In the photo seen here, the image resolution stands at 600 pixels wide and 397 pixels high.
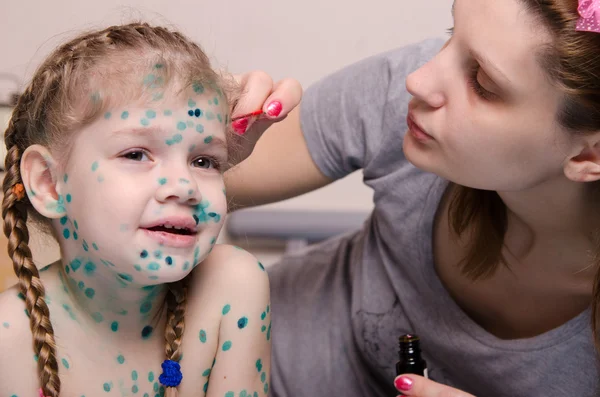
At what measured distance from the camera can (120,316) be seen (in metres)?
0.90

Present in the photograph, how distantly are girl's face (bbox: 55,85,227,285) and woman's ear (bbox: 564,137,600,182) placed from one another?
0.39m

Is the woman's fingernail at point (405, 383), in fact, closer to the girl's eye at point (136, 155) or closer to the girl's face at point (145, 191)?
the girl's face at point (145, 191)

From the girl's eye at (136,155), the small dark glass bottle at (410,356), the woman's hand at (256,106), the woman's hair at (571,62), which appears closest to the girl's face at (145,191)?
the girl's eye at (136,155)

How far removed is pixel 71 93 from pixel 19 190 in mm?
117

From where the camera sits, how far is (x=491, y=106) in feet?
2.95

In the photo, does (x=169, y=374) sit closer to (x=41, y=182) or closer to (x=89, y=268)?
(x=89, y=268)

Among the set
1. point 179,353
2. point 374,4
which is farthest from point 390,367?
point 374,4

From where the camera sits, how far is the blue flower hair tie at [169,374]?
893 mm

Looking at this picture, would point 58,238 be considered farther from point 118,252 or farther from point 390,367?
point 390,367

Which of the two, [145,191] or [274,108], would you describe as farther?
[274,108]

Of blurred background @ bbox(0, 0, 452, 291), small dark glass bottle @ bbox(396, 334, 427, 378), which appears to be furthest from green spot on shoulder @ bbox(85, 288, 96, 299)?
blurred background @ bbox(0, 0, 452, 291)

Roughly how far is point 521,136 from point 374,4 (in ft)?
2.89

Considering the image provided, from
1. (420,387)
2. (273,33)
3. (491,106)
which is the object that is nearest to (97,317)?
(420,387)

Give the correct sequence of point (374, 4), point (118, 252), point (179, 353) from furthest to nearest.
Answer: point (374, 4), point (179, 353), point (118, 252)
